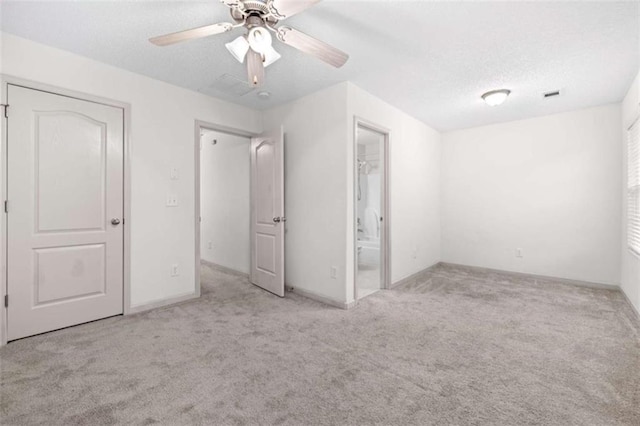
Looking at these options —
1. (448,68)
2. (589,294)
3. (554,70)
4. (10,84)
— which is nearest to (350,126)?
(448,68)

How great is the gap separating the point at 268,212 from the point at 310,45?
2.27 m

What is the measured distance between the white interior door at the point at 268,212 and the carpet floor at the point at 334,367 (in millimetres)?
582

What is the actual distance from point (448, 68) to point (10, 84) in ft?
12.3

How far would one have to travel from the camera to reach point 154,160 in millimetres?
3098

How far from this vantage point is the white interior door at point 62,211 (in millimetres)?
2367

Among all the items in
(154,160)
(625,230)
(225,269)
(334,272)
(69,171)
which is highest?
(154,160)

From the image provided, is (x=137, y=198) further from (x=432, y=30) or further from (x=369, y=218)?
(x=369, y=218)

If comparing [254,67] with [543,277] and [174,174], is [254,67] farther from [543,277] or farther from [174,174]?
[543,277]

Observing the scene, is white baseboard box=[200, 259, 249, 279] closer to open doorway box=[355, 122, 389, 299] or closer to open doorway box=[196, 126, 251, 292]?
open doorway box=[196, 126, 251, 292]

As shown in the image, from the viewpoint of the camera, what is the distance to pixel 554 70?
9.30 ft

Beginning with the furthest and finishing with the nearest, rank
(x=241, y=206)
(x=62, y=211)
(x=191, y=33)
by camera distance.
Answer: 1. (x=241, y=206)
2. (x=62, y=211)
3. (x=191, y=33)

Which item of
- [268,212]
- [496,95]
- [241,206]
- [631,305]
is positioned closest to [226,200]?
[241,206]

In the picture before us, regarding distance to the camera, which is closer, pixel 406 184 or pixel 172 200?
pixel 172 200

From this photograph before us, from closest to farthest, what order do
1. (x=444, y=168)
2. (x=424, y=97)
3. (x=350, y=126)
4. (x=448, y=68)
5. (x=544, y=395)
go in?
(x=544, y=395)
(x=448, y=68)
(x=350, y=126)
(x=424, y=97)
(x=444, y=168)
